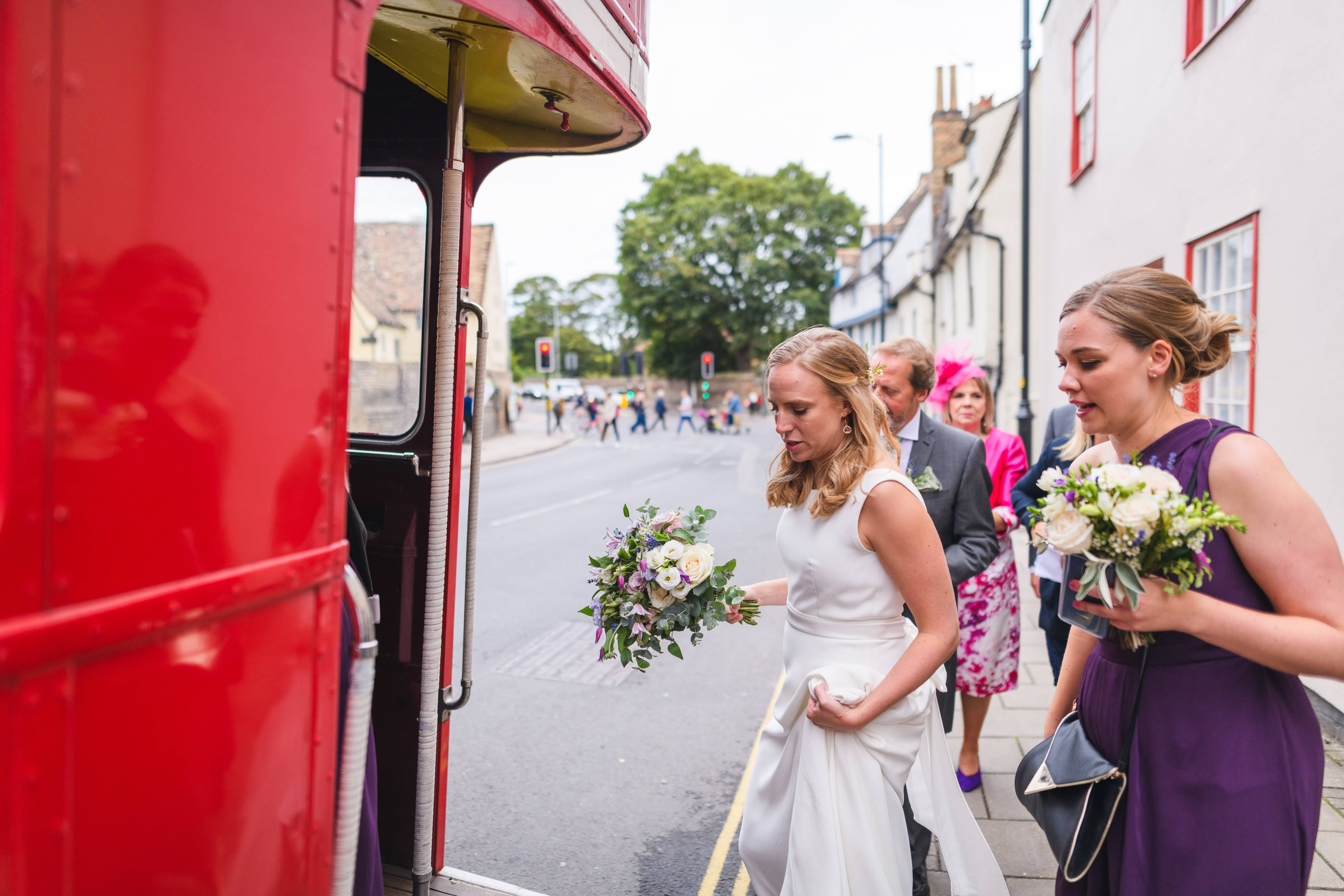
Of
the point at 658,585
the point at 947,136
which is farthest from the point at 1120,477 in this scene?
the point at 947,136

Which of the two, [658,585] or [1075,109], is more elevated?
[1075,109]

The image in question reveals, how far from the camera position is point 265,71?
1.31 metres

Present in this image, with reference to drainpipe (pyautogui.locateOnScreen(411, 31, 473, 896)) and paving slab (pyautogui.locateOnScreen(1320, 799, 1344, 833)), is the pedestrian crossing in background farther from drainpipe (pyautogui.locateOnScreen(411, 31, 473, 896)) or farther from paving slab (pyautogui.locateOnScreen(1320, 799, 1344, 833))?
paving slab (pyautogui.locateOnScreen(1320, 799, 1344, 833))

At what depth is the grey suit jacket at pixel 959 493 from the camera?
343 centimetres

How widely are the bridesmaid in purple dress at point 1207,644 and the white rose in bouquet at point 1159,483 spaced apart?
16 centimetres

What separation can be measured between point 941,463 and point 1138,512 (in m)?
1.89

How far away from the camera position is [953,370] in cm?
470

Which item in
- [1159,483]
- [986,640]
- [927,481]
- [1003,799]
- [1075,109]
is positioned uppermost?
[1075,109]

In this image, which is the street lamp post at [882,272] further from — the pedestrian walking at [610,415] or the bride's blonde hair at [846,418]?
the bride's blonde hair at [846,418]

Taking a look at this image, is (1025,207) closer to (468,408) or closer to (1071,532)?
(468,408)

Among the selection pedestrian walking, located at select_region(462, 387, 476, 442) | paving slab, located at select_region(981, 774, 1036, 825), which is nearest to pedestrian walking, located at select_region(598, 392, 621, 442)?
pedestrian walking, located at select_region(462, 387, 476, 442)

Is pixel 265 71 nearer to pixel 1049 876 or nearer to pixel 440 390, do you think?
pixel 440 390

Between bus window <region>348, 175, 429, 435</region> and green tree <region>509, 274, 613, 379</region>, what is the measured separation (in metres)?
96.9

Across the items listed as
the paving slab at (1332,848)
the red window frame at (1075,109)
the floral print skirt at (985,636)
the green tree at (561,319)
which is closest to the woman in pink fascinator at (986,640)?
the floral print skirt at (985,636)
